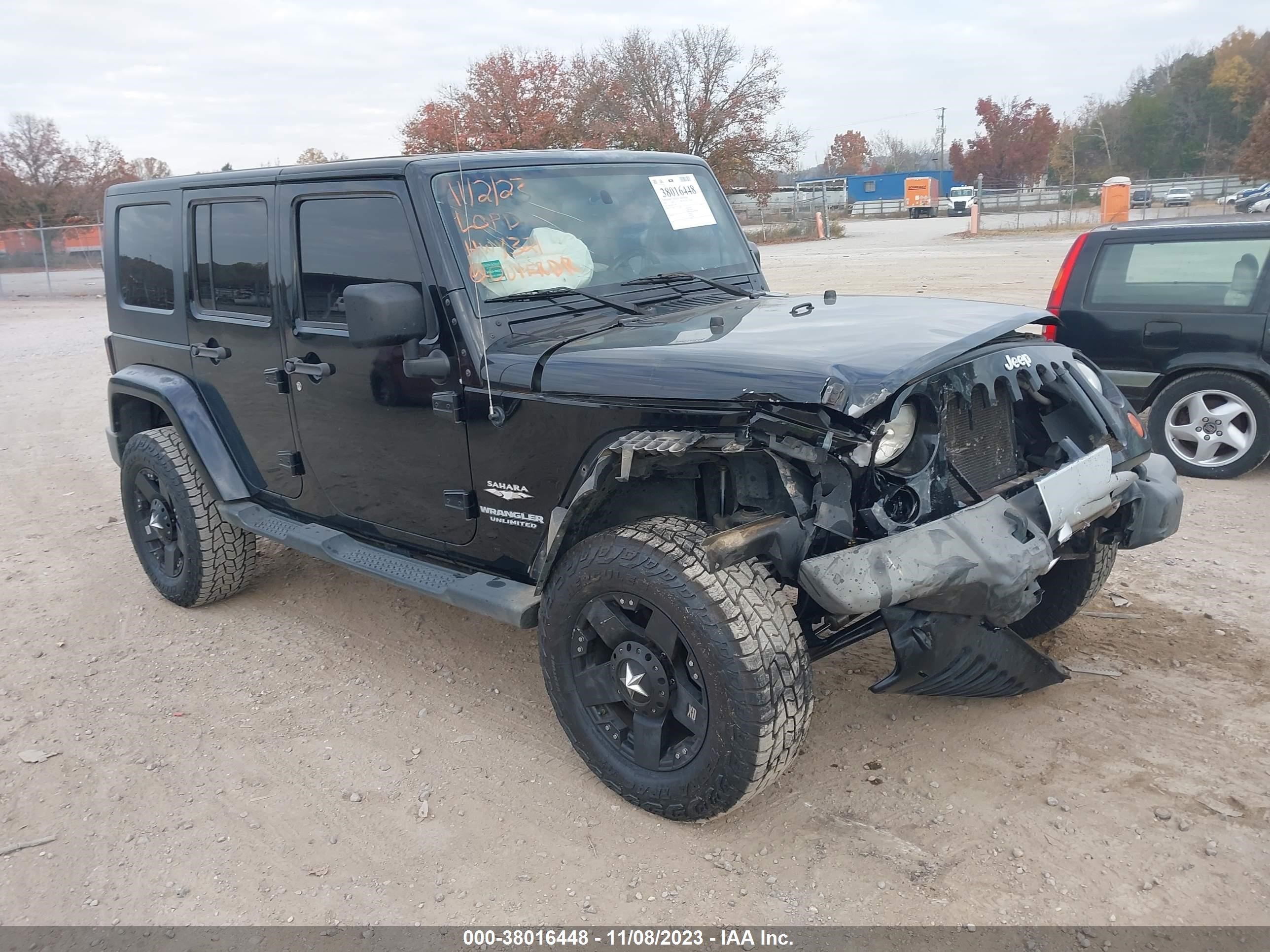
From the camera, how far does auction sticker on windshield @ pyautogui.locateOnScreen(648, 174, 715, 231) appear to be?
4.21 metres

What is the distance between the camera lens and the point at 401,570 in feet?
12.6

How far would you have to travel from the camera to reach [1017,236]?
29.3 meters

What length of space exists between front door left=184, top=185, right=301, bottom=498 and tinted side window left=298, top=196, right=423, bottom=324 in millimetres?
260

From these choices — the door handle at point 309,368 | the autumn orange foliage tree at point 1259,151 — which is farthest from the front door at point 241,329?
the autumn orange foliage tree at point 1259,151

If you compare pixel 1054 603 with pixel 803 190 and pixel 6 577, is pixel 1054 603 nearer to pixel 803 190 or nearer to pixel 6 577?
pixel 6 577

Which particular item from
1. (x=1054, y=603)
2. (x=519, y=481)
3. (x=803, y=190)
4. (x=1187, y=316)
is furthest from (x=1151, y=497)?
(x=803, y=190)

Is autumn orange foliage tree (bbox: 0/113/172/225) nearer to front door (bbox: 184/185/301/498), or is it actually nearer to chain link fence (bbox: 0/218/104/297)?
chain link fence (bbox: 0/218/104/297)

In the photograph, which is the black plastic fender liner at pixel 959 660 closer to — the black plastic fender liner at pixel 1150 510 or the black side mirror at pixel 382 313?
the black plastic fender liner at pixel 1150 510

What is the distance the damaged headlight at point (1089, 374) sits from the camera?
11.7 ft

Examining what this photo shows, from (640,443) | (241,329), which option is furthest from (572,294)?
(241,329)

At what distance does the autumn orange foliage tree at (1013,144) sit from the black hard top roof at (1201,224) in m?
62.7

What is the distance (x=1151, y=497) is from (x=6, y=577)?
5814 millimetres

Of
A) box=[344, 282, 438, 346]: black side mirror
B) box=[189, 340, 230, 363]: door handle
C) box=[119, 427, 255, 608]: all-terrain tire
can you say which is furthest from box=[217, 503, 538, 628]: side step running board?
box=[344, 282, 438, 346]: black side mirror

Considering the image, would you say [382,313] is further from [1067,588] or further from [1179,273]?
[1179,273]
